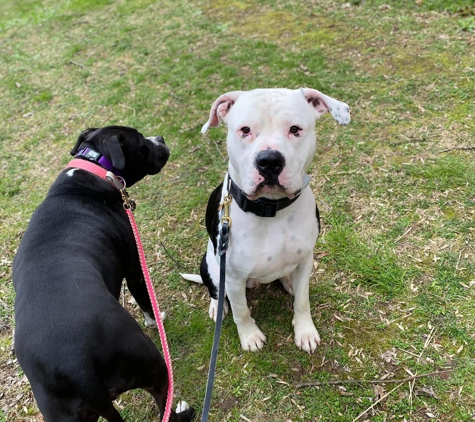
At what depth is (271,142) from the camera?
7.68ft

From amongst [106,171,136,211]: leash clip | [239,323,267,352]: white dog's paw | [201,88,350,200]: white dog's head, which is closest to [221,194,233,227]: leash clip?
[201,88,350,200]: white dog's head

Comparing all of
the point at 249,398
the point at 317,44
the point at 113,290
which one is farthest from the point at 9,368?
the point at 317,44

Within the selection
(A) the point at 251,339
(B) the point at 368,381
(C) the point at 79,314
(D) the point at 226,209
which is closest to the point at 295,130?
(D) the point at 226,209

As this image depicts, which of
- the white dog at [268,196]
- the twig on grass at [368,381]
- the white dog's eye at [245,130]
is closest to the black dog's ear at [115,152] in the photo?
the white dog at [268,196]

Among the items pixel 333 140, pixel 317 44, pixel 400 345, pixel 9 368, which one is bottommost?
pixel 9 368

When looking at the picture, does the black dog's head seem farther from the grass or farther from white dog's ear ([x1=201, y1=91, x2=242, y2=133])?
the grass

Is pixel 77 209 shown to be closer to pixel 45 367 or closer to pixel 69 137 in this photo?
pixel 45 367

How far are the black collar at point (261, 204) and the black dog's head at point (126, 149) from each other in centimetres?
106

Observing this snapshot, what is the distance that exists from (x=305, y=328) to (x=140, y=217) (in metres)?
2.46

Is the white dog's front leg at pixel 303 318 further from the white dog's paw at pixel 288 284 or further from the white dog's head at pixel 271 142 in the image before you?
the white dog's head at pixel 271 142

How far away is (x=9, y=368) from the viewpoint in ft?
11.7

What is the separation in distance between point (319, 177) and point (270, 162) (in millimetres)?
2452

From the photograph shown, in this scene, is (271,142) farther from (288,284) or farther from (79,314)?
(288,284)

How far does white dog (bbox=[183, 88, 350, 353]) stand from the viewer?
2383mm
